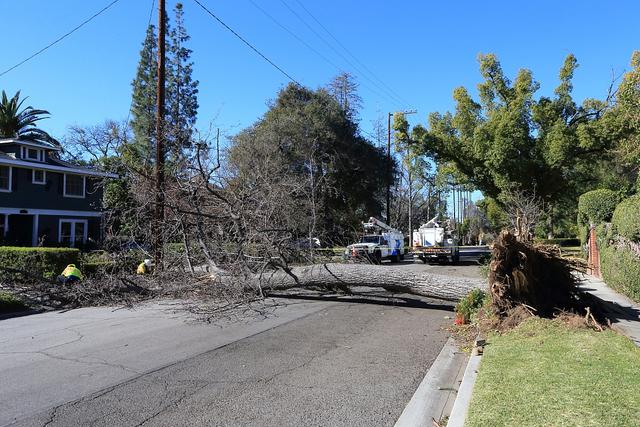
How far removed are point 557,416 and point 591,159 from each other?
29417mm

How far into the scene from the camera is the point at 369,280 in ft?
44.9

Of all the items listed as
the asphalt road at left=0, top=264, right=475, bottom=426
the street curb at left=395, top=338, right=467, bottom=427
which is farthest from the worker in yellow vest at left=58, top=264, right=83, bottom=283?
the street curb at left=395, top=338, right=467, bottom=427

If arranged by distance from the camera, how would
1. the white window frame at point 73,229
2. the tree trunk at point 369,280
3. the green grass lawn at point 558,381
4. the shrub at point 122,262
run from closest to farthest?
the green grass lawn at point 558,381 < the tree trunk at point 369,280 < the shrub at point 122,262 < the white window frame at point 73,229

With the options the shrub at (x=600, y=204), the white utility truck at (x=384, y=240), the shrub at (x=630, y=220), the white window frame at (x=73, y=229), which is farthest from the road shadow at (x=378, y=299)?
the white window frame at (x=73, y=229)

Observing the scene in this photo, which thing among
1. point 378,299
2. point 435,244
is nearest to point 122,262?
point 378,299

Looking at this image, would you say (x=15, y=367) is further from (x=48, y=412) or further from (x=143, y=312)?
(x=143, y=312)

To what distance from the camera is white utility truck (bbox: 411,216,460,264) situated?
34031 millimetres

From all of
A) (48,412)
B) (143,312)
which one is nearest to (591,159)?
(143,312)

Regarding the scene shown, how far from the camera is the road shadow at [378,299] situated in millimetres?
14117

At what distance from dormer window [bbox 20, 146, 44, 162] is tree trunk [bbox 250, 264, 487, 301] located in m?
24.7

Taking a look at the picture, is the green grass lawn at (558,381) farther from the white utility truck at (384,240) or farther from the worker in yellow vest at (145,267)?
the white utility truck at (384,240)

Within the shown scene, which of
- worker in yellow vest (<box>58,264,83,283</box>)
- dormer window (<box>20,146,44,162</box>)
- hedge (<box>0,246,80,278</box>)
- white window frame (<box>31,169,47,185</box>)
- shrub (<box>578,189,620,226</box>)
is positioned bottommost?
worker in yellow vest (<box>58,264,83,283</box>)

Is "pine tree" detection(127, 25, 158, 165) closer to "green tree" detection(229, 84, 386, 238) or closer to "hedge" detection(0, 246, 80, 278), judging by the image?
"green tree" detection(229, 84, 386, 238)

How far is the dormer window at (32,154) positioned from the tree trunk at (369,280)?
24735mm
